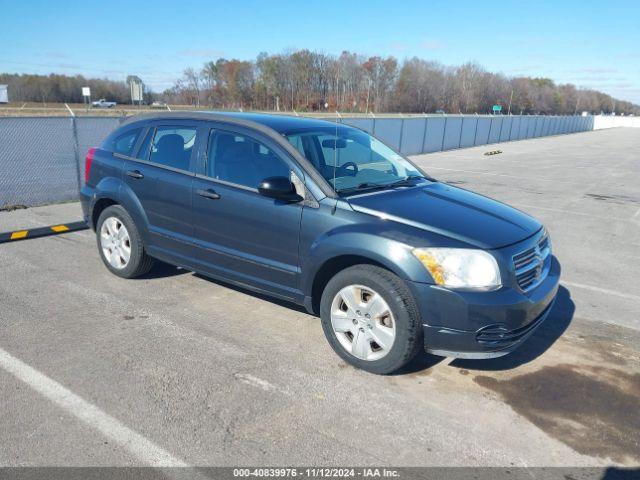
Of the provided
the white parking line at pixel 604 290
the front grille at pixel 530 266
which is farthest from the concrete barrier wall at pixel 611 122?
the front grille at pixel 530 266

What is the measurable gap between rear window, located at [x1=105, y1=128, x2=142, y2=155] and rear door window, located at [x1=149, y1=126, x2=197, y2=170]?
325 millimetres

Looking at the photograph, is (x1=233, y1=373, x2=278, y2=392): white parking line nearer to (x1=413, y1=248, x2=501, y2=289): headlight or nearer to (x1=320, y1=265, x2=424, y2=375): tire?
(x1=320, y1=265, x2=424, y2=375): tire

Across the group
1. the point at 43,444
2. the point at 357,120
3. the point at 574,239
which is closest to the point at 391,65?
the point at 357,120

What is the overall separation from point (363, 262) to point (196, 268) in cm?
177

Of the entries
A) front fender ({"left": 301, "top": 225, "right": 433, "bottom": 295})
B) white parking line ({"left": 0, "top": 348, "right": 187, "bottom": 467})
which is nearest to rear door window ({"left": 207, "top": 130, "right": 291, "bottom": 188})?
front fender ({"left": 301, "top": 225, "right": 433, "bottom": 295})

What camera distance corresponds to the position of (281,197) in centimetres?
383

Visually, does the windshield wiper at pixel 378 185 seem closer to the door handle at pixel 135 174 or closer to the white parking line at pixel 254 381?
the white parking line at pixel 254 381

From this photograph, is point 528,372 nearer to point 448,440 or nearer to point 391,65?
point 448,440

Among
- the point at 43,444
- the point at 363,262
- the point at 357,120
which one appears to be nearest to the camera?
the point at 43,444

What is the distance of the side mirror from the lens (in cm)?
374

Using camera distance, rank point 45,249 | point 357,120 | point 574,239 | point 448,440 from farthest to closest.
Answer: point 357,120 < point 574,239 < point 45,249 < point 448,440

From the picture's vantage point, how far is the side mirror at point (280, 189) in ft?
12.3

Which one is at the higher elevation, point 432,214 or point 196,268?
point 432,214

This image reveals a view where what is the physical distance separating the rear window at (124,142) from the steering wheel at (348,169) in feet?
7.51
